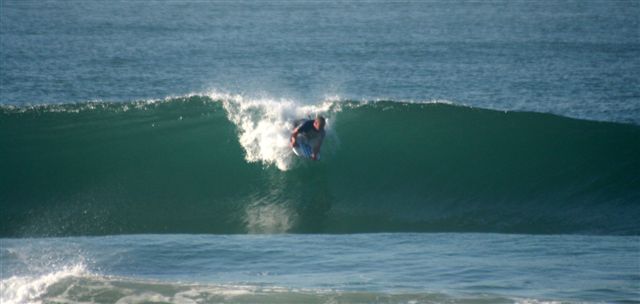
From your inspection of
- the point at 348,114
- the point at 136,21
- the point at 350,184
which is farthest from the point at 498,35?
the point at 350,184

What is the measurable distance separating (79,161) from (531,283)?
9.44 m

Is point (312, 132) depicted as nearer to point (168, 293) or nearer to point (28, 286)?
point (168, 293)

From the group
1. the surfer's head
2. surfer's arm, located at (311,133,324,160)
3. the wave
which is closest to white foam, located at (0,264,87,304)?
the wave

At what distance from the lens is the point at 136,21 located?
53.1m

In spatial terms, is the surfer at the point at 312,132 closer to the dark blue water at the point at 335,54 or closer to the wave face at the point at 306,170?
the wave face at the point at 306,170

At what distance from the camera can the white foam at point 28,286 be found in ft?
40.4

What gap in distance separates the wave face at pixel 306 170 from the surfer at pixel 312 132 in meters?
0.63

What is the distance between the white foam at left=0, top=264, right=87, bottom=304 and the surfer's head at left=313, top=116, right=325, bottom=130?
5235 mm

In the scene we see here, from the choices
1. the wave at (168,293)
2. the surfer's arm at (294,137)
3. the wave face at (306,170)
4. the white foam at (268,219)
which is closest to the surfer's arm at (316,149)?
the surfer's arm at (294,137)

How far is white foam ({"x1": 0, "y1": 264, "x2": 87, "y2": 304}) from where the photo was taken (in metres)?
12.3

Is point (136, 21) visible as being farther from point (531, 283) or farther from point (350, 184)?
point (531, 283)

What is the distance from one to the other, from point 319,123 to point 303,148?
1.89 feet

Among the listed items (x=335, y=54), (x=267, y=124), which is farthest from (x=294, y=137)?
(x=335, y=54)

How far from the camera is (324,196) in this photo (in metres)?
17.1
